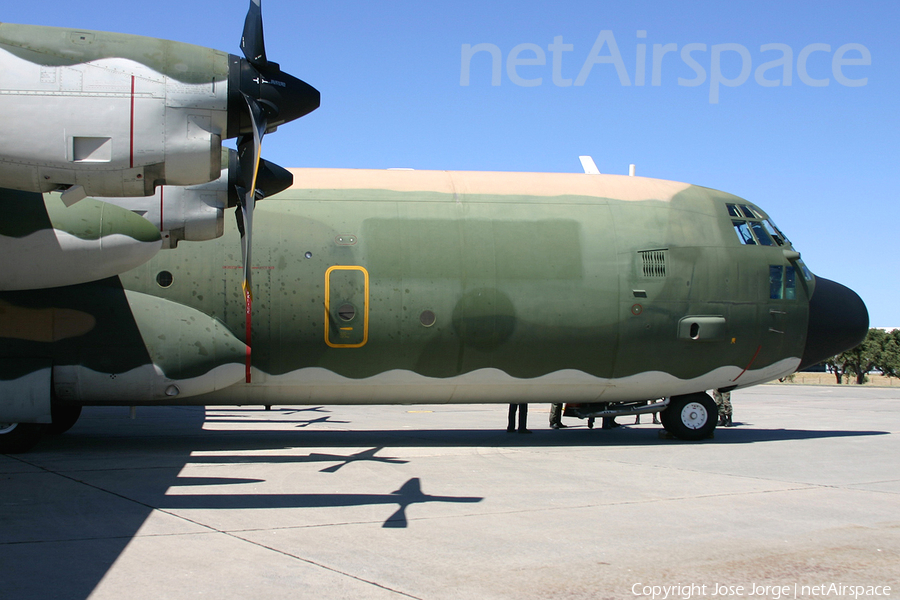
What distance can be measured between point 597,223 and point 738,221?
3.02 metres

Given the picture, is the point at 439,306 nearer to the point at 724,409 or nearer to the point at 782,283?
the point at 782,283

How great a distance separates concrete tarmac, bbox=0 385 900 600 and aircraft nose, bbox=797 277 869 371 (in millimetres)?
1771

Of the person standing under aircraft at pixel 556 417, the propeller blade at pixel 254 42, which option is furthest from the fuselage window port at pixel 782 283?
the propeller blade at pixel 254 42

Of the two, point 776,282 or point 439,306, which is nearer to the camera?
point 439,306

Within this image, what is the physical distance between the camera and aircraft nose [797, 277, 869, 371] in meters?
14.3

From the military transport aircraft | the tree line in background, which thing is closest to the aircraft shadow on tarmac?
the military transport aircraft

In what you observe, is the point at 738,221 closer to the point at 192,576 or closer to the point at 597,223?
the point at 597,223

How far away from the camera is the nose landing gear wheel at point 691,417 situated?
14.4 metres

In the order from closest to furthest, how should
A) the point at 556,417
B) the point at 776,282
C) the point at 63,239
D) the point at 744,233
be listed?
the point at 63,239, the point at 776,282, the point at 744,233, the point at 556,417

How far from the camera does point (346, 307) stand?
12680 millimetres

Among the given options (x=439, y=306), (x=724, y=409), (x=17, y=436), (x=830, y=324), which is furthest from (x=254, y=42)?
(x=724, y=409)

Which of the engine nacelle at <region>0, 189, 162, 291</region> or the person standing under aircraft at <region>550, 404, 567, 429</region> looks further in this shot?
the person standing under aircraft at <region>550, 404, 567, 429</region>

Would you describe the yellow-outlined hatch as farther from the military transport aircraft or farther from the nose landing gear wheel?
the nose landing gear wheel

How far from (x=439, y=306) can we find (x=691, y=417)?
18.4ft
